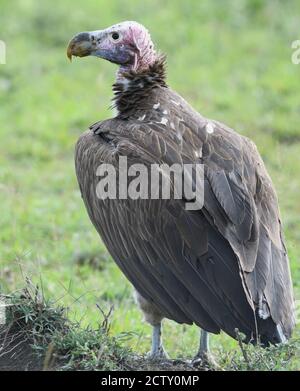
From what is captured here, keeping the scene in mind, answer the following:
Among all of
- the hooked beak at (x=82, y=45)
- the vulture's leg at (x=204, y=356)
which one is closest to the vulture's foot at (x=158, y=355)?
the vulture's leg at (x=204, y=356)

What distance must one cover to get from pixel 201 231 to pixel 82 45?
1843mm

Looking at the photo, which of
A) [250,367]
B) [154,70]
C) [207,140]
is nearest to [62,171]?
[154,70]

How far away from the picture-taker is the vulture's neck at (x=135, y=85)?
21.3 feet

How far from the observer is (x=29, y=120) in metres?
11.2

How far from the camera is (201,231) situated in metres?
5.45

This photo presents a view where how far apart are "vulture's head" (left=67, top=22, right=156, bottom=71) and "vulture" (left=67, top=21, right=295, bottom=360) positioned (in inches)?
8.2

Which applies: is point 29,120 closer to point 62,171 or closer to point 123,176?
point 62,171

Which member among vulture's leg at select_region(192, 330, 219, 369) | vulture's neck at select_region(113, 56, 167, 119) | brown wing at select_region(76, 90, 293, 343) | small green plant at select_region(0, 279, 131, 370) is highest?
vulture's neck at select_region(113, 56, 167, 119)

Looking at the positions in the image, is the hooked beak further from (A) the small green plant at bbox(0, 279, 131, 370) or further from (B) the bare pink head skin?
(A) the small green plant at bbox(0, 279, 131, 370)

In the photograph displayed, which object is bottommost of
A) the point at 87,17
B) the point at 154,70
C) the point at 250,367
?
the point at 250,367

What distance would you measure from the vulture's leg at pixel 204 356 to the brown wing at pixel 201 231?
0.42 metres

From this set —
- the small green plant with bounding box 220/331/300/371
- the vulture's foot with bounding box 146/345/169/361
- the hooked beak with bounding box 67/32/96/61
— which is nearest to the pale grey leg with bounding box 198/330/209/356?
the vulture's foot with bounding box 146/345/169/361

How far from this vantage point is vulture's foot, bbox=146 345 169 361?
5762 millimetres

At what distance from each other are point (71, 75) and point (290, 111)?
262 centimetres
